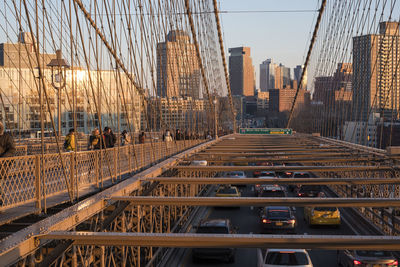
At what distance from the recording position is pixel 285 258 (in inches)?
A: 566

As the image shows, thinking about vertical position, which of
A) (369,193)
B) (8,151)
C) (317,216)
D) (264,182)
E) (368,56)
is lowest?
(317,216)

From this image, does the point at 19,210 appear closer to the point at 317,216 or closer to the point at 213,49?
the point at 317,216

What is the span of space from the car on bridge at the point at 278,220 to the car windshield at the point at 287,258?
728cm

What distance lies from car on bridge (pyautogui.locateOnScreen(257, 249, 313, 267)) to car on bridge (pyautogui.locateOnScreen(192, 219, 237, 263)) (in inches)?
142

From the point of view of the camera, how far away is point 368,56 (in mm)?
29344

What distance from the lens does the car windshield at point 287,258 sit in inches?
562

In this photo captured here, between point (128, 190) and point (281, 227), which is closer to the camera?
point (128, 190)

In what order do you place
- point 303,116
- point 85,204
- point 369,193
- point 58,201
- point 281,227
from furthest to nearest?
point 303,116 < point 281,227 < point 369,193 < point 58,201 < point 85,204

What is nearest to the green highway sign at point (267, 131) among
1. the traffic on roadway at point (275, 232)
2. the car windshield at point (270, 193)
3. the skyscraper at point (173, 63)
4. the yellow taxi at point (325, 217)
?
the skyscraper at point (173, 63)

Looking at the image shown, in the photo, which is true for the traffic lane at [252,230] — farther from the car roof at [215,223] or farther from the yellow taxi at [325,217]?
the car roof at [215,223]

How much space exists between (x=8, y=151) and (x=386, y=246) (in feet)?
20.8

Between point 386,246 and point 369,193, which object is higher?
point 386,246

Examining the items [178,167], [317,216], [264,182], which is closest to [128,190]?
[264,182]

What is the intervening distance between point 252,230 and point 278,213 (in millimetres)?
1596
